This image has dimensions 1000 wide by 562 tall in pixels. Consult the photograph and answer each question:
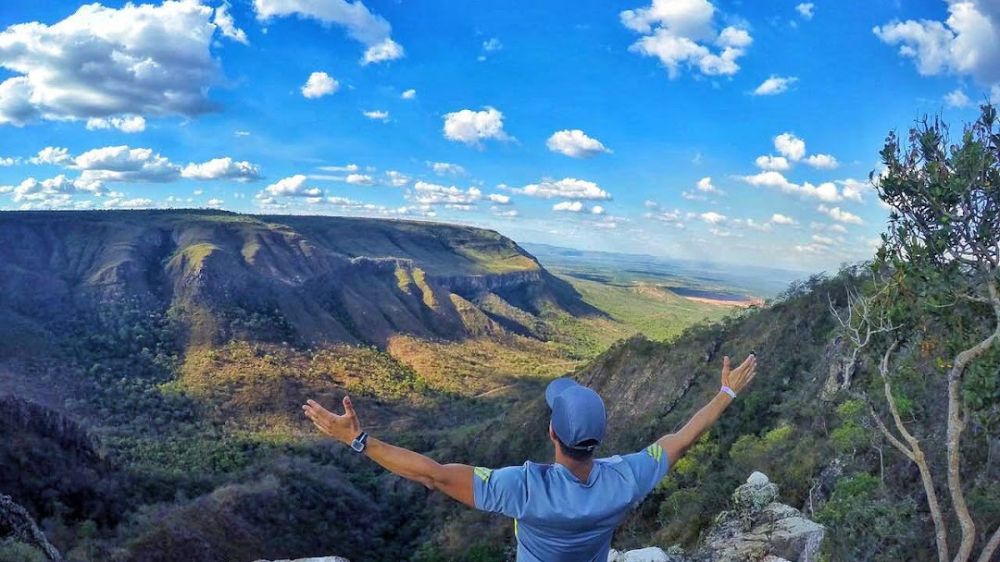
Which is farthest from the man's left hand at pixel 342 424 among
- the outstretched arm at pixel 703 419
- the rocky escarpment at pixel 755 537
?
the rocky escarpment at pixel 755 537

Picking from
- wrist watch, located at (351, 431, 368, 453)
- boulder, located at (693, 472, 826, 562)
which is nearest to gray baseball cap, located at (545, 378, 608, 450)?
wrist watch, located at (351, 431, 368, 453)

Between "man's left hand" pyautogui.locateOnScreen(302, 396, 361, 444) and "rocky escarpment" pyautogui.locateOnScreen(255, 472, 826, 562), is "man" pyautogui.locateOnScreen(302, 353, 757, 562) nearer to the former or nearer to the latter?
"man's left hand" pyautogui.locateOnScreen(302, 396, 361, 444)

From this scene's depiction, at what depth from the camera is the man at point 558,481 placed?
2.86 metres

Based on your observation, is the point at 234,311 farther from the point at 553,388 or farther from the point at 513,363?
the point at 553,388

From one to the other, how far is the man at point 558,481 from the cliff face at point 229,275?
8882 centimetres


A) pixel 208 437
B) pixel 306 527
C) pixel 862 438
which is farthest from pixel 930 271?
pixel 208 437

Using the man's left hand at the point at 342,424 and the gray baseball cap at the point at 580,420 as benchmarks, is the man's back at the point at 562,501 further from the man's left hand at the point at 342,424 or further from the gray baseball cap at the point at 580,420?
the man's left hand at the point at 342,424

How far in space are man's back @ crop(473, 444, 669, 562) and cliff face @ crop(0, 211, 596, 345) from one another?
8905 cm

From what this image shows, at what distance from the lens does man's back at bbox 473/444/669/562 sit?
9.42ft

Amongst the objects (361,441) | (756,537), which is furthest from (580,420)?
(756,537)

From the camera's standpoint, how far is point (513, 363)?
352 feet

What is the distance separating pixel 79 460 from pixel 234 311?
209 ft

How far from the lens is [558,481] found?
292cm

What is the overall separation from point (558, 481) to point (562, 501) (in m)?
0.09
